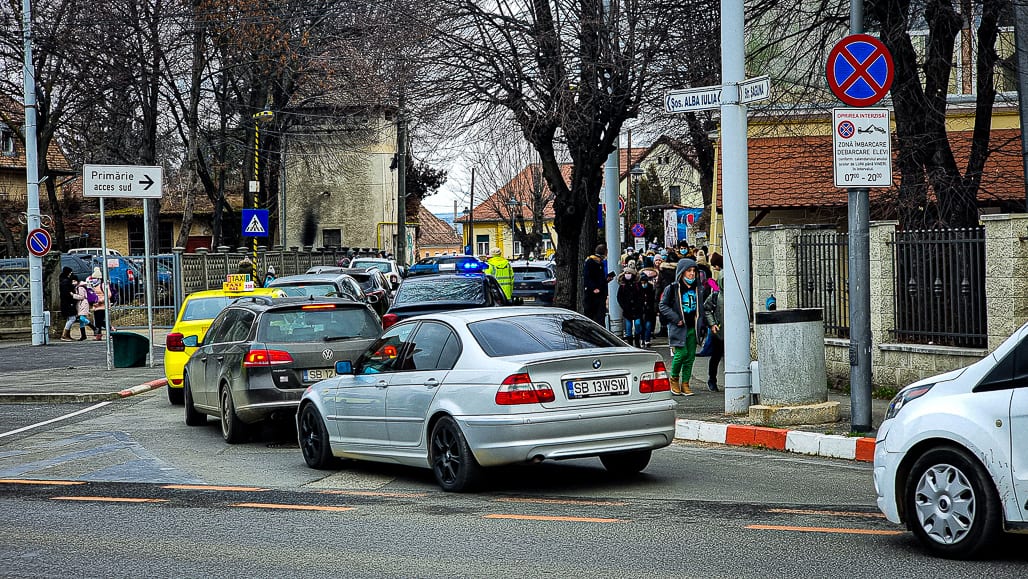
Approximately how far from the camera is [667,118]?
29438 mm

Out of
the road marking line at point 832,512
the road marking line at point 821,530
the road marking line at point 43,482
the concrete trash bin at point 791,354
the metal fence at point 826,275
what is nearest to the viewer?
the road marking line at point 821,530

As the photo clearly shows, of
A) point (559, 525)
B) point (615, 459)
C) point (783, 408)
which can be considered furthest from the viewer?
point (783, 408)

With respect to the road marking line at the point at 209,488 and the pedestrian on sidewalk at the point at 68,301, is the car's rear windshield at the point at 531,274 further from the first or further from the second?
the road marking line at the point at 209,488

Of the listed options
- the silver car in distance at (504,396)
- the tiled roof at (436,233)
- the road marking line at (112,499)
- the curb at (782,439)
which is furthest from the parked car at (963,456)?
the tiled roof at (436,233)

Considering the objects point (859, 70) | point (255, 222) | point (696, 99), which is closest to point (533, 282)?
point (255, 222)

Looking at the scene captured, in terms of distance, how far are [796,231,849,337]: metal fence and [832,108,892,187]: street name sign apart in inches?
200

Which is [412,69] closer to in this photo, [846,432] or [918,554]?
[846,432]

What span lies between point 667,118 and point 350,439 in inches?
792

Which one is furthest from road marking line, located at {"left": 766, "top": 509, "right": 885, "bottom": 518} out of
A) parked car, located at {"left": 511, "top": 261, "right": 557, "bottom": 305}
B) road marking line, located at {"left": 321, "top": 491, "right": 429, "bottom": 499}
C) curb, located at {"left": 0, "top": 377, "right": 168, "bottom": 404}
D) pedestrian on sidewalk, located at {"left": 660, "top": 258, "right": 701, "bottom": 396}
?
parked car, located at {"left": 511, "top": 261, "right": 557, "bottom": 305}

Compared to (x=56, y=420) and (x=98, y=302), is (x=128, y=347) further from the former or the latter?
(x=98, y=302)

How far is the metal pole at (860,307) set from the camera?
11320mm

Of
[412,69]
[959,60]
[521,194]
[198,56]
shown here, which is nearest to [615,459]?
[412,69]

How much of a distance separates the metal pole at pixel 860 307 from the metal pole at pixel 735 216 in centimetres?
190

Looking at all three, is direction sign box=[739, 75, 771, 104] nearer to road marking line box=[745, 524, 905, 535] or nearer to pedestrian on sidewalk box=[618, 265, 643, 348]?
road marking line box=[745, 524, 905, 535]
